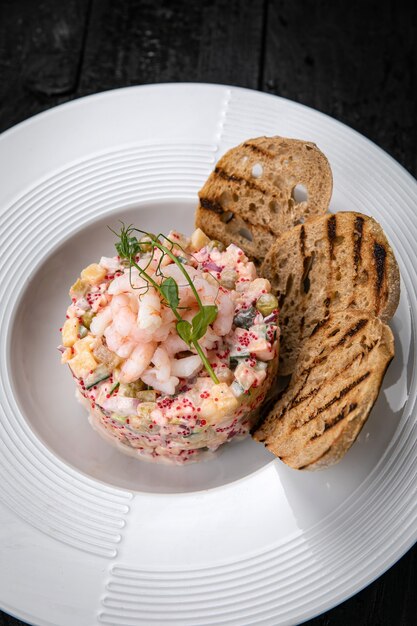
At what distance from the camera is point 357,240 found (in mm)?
3621

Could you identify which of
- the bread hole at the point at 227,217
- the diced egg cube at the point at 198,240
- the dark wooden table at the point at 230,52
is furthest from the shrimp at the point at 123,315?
the dark wooden table at the point at 230,52

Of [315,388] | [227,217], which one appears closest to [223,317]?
[315,388]

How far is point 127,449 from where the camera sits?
3922mm

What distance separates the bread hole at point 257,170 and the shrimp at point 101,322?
1.10 m

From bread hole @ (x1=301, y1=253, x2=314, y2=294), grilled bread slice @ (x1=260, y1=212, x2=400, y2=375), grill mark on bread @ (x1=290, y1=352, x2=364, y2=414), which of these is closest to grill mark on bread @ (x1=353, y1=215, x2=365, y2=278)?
grilled bread slice @ (x1=260, y1=212, x2=400, y2=375)

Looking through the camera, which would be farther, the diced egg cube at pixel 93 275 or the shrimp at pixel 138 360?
the diced egg cube at pixel 93 275

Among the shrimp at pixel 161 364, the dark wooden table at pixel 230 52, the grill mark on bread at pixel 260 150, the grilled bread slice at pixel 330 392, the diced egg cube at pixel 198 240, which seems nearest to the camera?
the grilled bread slice at pixel 330 392

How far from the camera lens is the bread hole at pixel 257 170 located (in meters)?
4.04

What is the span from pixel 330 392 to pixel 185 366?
23.7 inches

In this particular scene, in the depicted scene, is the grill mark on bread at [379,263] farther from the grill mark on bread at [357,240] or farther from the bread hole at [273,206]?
the bread hole at [273,206]

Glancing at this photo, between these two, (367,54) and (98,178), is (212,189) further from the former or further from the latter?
(367,54)

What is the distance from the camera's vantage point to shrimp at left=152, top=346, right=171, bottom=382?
3.33 m

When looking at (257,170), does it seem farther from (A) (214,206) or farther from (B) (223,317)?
(B) (223,317)

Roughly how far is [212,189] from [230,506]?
1576 millimetres
